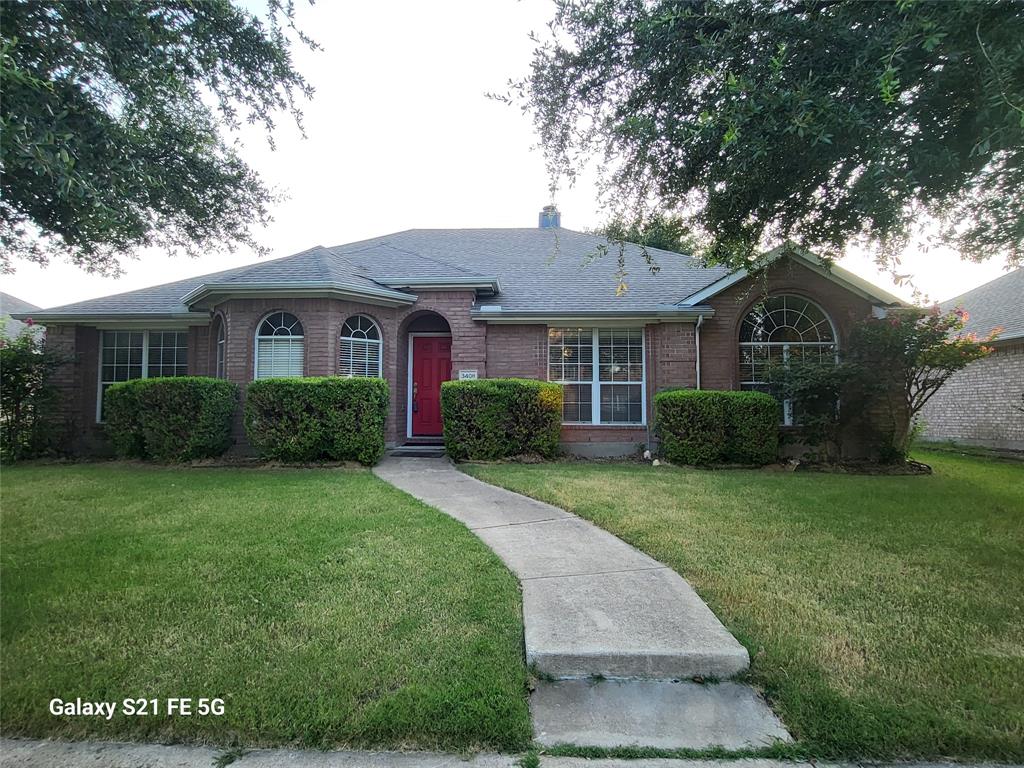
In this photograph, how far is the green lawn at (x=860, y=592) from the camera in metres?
2.30

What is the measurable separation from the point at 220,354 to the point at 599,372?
28.3 ft

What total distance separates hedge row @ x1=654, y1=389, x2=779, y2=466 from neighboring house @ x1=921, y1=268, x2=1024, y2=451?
783 centimetres

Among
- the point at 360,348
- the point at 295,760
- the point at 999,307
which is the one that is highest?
the point at 999,307

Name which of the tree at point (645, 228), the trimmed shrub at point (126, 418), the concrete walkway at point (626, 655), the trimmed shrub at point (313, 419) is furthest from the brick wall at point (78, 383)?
the tree at point (645, 228)

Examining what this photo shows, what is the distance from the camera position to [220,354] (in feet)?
35.9

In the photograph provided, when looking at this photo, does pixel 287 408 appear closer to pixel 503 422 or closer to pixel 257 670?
pixel 503 422

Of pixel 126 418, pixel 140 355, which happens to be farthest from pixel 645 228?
pixel 140 355

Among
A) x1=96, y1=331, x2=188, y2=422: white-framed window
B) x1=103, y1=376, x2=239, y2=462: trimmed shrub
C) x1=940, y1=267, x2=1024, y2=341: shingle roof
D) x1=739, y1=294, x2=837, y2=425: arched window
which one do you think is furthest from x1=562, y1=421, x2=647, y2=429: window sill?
x1=940, y1=267, x2=1024, y2=341: shingle roof

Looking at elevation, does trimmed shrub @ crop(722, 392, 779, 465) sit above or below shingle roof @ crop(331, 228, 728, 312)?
below

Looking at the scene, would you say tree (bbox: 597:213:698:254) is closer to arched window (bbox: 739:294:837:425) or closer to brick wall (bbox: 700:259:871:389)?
brick wall (bbox: 700:259:871:389)

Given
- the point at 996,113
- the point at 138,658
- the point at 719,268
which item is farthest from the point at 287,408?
the point at 719,268

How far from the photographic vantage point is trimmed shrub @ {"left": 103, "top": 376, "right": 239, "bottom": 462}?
920cm

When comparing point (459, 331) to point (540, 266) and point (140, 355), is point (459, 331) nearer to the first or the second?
point (540, 266)

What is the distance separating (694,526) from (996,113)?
4.40 m
